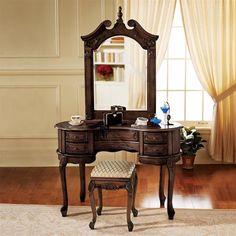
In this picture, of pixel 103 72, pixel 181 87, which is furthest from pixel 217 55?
pixel 103 72

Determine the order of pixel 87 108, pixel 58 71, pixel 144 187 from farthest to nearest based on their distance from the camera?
pixel 58 71 → pixel 144 187 → pixel 87 108

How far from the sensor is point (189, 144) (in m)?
5.76

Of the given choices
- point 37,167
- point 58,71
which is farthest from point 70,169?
point 58,71

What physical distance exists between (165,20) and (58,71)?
1.35 m

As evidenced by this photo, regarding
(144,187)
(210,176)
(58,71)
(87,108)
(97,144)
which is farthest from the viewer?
(58,71)

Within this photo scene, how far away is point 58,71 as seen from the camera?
588cm

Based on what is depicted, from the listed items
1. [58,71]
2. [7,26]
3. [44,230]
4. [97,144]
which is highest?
[7,26]

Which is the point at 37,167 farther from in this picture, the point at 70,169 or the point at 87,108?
the point at 87,108

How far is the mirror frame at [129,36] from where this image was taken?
4.43 m

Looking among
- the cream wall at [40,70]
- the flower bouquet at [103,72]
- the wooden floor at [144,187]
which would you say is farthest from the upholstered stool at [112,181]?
the cream wall at [40,70]

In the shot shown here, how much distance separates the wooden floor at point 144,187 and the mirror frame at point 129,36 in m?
0.80

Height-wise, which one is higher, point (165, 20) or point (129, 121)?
point (165, 20)

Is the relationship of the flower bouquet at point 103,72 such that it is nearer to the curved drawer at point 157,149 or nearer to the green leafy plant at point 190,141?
the curved drawer at point 157,149

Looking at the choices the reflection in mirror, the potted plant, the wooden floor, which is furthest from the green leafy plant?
the reflection in mirror
